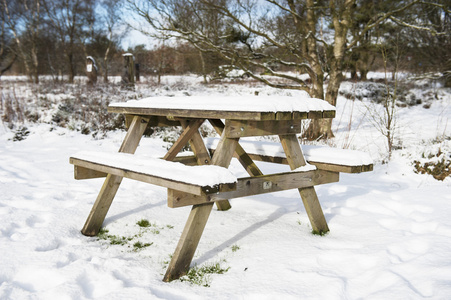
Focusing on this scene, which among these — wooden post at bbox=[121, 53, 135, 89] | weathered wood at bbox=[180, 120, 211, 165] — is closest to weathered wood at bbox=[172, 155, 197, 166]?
weathered wood at bbox=[180, 120, 211, 165]

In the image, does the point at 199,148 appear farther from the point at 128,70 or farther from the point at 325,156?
the point at 128,70

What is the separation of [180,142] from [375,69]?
33.0 meters

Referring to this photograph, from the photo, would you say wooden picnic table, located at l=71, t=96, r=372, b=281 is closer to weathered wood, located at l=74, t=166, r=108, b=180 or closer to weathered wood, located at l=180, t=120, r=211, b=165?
weathered wood, located at l=74, t=166, r=108, b=180

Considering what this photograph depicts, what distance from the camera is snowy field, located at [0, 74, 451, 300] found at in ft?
7.19

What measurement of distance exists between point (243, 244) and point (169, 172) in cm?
100

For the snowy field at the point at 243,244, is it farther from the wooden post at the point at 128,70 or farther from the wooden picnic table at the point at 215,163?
the wooden post at the point at 128,70

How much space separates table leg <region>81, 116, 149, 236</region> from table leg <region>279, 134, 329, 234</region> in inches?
49.6

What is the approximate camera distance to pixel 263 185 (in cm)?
266

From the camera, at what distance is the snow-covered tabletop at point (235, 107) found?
2.33 meters

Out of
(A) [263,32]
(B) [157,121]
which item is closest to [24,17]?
(A) [263,32]

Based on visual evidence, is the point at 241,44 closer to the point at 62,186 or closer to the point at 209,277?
the point at 62,186

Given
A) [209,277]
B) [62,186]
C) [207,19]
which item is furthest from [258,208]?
[207,19]

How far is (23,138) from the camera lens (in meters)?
7.41

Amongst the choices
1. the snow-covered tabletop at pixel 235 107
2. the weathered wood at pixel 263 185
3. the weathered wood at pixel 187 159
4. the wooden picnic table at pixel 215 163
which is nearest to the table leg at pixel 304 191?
the wooden picnic table at pixel 215 163
